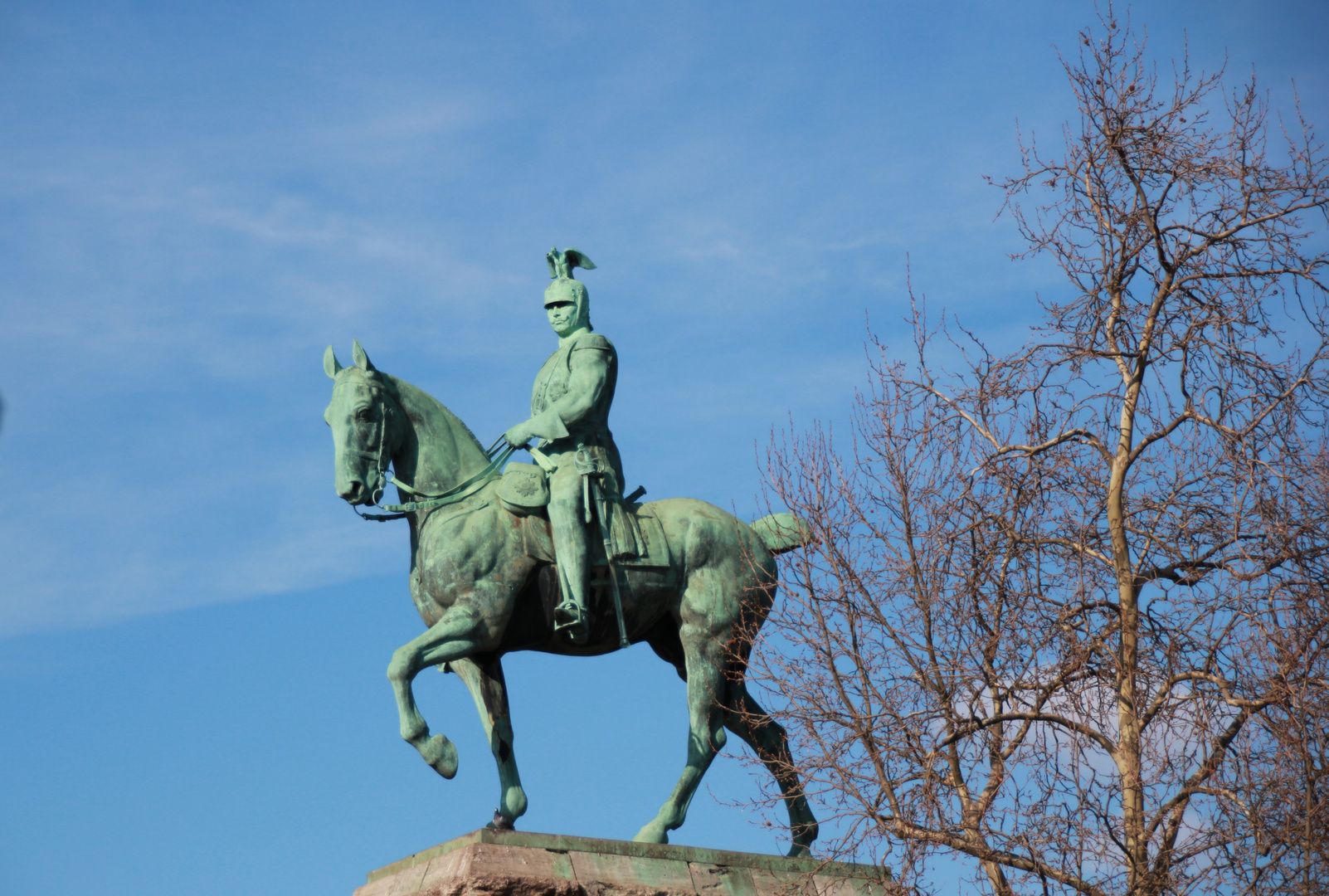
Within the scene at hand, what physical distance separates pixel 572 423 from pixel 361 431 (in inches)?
59.2

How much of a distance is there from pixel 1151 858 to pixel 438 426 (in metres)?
5.72

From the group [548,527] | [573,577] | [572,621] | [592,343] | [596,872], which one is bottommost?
[596,872]

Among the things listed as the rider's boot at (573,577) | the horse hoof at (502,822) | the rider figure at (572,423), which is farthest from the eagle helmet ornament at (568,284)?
the horse hoof at (502,822)

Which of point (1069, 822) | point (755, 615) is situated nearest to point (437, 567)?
point (755, 615)

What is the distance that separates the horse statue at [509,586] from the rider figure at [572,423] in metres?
0.26

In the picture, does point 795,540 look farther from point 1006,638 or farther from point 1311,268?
point 1311,268

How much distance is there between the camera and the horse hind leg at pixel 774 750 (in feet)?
43.7

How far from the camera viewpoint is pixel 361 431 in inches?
497

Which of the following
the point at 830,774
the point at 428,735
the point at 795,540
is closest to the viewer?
the point at 428,735

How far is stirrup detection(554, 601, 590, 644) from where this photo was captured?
12547mm

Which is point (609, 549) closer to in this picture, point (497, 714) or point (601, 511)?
point (601, 511)

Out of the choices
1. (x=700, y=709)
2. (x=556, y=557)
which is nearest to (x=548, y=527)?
(x=556, y=557)

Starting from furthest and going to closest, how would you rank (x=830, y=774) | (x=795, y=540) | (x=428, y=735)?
1. (x=795, y=540)
2. (x=830, y=774)
3. (x=428, y=735)

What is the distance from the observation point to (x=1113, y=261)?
44.3ft
